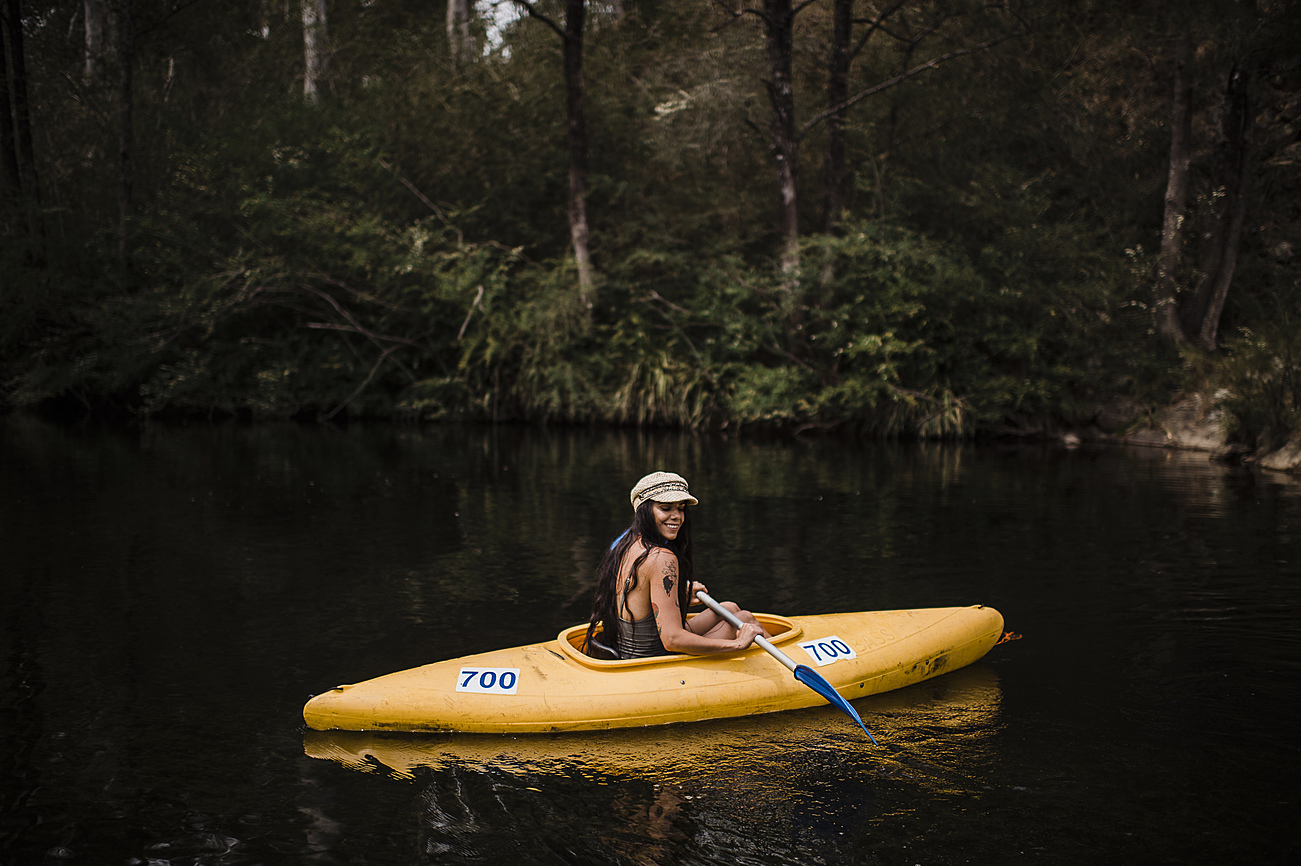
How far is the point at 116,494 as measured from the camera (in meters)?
10.6

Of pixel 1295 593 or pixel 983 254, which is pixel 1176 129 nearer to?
pixel 983 254

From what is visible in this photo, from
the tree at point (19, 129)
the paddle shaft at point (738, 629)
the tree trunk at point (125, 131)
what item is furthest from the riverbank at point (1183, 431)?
the tree at point (19, 129)

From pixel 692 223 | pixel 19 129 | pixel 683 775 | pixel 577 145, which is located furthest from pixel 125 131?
pixel 683 775

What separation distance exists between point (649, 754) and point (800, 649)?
1031 millimetres

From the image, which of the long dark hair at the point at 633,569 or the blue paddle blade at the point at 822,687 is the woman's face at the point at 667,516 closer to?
the long dark hair at the point at 633,569

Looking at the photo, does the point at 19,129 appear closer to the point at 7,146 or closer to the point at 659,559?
the point at 7,146

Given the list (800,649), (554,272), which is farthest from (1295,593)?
(554,272)

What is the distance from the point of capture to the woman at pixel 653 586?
457cm

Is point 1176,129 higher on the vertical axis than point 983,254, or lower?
higher

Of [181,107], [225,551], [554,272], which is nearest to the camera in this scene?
[225,551]

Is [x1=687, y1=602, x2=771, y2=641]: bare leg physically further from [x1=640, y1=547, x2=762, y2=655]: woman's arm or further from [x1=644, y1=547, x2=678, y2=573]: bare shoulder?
[x1=644, y1=547, x2=678, y2=573]: bare shoulder

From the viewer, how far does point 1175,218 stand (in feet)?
51.7

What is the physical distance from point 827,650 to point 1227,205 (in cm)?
1394

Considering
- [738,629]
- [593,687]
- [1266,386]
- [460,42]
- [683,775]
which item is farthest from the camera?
[460,42]
